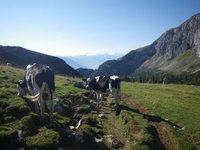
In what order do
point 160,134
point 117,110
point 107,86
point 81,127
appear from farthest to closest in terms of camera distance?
point 107,86 → point 117,110 → point 160,134 → point 81,127

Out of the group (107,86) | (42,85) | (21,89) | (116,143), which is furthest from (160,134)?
(21,89)

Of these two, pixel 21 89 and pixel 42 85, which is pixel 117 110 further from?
pixel 42 85

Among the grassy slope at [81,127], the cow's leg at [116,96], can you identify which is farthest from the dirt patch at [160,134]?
the cow's leg at [116,96]

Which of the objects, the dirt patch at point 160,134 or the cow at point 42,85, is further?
the cow at point 42,85

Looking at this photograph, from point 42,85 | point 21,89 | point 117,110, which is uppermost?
point 42,85

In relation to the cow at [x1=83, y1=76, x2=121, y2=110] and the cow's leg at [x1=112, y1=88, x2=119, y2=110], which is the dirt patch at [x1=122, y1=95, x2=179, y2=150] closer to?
the cow's leg at [x1=112, y1=88, x2=119, y2=110]

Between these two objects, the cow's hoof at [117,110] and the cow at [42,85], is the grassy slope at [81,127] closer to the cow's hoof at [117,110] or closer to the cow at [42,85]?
the cow's hoof at [117,110]

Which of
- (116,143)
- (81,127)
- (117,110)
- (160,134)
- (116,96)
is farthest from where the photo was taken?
(116,96)

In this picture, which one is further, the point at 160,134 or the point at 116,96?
the point at 116,96

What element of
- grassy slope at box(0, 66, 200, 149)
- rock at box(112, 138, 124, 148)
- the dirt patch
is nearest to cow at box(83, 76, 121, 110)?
grassy slope at box(0, 66, 200, 149)

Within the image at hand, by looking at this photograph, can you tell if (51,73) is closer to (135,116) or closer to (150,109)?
(135,116)

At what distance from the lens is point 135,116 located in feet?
88.1

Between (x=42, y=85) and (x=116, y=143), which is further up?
(x=42, y=85)

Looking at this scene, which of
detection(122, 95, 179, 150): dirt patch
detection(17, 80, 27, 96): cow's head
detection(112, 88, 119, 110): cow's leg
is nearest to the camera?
detection(122, 95, 179, 150): dirt patch
